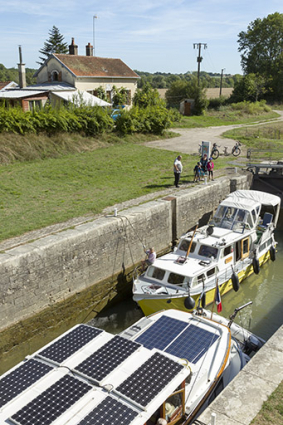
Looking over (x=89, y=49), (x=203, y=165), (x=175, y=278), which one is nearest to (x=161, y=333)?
(x=175, y=278)

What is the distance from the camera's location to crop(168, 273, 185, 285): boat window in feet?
36.5

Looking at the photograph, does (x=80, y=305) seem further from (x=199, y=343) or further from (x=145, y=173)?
(x=145, y=173)

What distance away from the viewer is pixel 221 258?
12273mm

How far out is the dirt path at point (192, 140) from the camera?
2405cm

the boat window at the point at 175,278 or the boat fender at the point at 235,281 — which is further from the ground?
the boat window at the point at 175,278

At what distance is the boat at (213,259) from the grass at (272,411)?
4.55m

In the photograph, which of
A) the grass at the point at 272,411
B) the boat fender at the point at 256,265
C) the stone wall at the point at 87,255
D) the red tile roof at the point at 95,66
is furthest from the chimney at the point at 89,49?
the grass at the point at 272,411

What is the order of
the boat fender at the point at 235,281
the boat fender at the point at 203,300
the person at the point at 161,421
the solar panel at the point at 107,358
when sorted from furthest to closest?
the boat fender at the point at 235,281 < the boat fender at the point at 203,300 < the solar panel at the point at 107,358 < the person at the point at 161,421

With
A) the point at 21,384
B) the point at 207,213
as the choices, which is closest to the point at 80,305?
the point at 21,384

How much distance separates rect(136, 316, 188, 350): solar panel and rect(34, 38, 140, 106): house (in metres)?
26.0

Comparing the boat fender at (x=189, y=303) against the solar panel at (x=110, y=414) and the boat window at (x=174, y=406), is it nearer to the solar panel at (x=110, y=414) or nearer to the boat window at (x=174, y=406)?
the boat window at (x=174, y=406)

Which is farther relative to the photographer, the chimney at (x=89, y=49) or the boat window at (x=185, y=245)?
the chimney at (x=89, y=49)

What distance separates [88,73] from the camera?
31656mm

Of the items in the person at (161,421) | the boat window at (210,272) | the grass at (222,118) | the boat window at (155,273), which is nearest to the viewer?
the person at (161,421)
